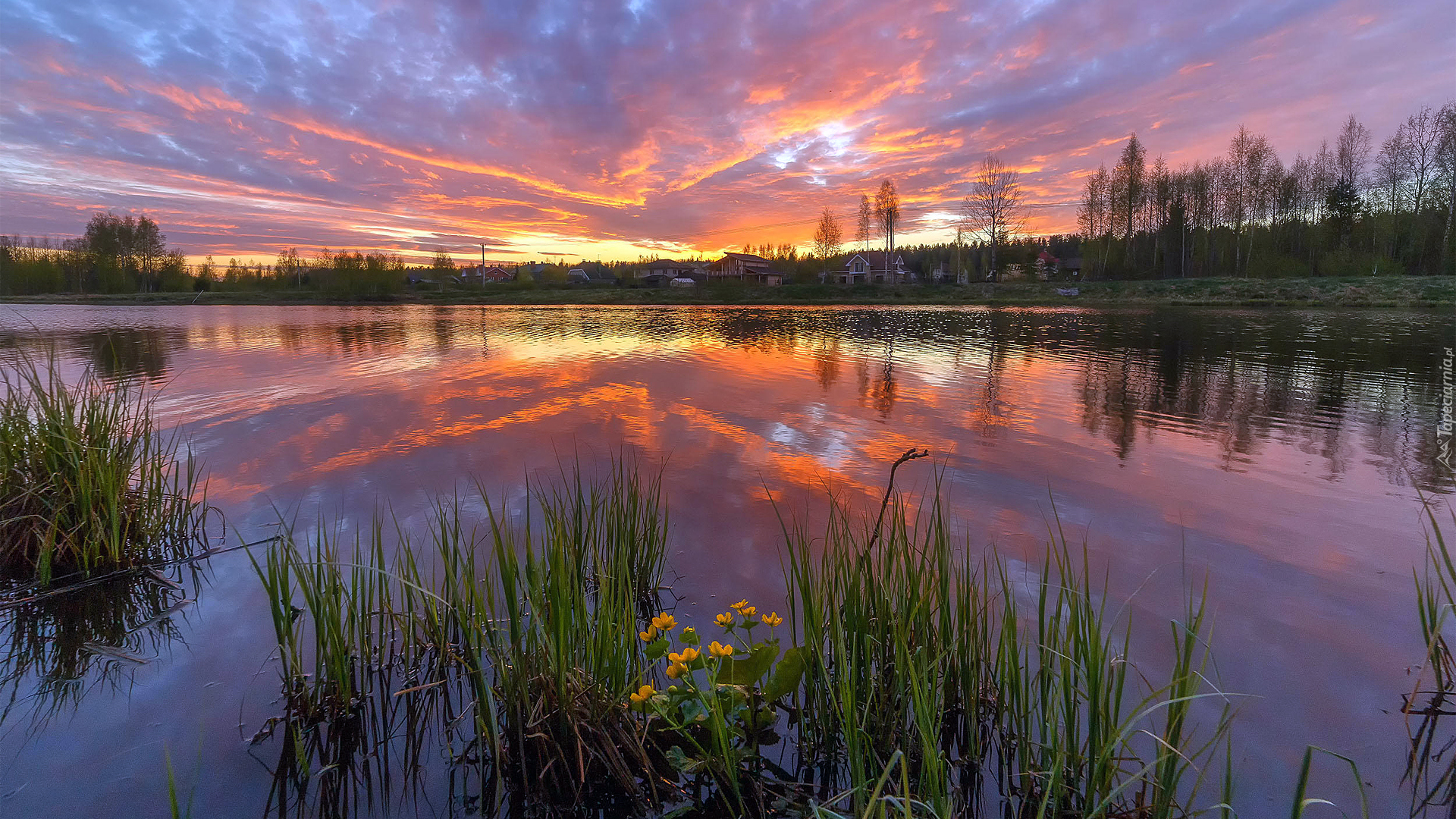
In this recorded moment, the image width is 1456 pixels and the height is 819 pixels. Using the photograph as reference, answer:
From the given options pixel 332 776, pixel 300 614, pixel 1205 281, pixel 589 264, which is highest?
pixel 589 264

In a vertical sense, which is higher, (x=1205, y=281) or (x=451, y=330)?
(x=1205, y=281)

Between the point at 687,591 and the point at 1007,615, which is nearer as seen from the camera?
the point at 1007,615

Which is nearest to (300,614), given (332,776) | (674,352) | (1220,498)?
(332,776)

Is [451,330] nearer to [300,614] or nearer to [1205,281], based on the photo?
[300,614]

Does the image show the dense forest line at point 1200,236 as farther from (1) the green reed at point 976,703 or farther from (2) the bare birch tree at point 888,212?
(1) the green reed at point 976,703

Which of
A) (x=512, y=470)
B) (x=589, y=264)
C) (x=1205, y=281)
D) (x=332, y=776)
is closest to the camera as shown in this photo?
(x=332, y=776)

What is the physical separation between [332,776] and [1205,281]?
6049cm

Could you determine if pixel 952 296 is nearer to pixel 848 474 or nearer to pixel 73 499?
pixel 848 474

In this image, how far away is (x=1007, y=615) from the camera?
2449 millimetres

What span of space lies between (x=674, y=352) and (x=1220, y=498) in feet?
45.8

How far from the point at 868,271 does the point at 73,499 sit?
Answer: 285ft

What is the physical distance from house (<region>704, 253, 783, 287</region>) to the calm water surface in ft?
236

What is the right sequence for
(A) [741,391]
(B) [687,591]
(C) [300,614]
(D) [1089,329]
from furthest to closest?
(D) [1089,329] → (A) [741,391] → (B) [687,591] → (C) [300,614]

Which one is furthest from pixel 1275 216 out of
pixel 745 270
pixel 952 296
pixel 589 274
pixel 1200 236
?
pixel 589 274
